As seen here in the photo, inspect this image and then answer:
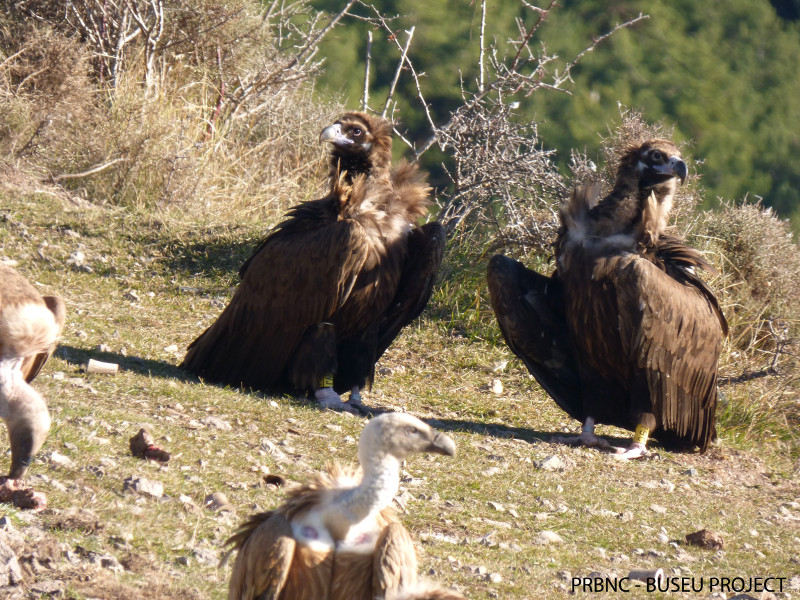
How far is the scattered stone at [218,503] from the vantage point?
13.5 ft

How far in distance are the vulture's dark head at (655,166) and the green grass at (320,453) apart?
5.97 feet

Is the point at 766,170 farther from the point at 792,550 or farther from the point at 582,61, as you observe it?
the point at 792,550

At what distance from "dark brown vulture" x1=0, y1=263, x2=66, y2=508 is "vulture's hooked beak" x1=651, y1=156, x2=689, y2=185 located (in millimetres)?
4048

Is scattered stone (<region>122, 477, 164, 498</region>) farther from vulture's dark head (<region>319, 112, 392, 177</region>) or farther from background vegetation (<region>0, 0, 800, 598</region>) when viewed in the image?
vulture's dark head (<region>319, 112, 392, 177</region>)

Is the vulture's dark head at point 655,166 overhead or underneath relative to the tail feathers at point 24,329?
overhead

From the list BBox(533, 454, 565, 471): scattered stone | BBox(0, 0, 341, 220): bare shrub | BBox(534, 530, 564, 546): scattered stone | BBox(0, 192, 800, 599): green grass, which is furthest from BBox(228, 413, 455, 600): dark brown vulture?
BBox(0, 0, 341, 220): bare shrub

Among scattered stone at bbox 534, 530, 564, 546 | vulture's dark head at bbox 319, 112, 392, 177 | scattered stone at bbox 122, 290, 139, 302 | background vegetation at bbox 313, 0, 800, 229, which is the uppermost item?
background vegetation at bbox 313, 0, 800, 229

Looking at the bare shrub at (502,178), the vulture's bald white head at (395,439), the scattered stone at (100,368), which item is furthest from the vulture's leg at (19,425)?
the bare shrub at (502,178)

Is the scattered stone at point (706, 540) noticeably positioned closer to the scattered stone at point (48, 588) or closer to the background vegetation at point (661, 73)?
the scattered stone at point (48, 588)

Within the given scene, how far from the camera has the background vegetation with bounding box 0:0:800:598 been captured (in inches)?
163

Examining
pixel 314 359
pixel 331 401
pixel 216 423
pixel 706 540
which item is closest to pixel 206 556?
pixel 216 423

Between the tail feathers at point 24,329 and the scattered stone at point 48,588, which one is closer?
the scattered stone at point 48,588

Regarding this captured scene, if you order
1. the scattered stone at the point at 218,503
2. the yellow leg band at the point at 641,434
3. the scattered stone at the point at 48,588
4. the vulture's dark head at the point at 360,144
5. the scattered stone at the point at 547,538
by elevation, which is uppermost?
the vulture's dark head at the point at 360,144

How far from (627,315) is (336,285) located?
1817 mm
